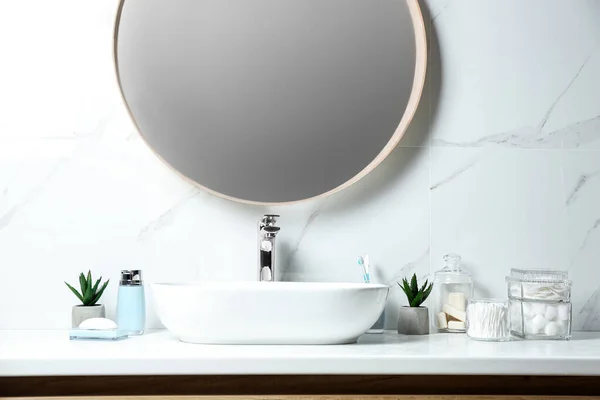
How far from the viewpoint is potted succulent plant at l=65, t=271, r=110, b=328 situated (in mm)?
1507

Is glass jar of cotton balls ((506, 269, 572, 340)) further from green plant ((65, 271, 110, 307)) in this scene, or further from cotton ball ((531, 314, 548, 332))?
green plant ((65, 271, 110, 307))

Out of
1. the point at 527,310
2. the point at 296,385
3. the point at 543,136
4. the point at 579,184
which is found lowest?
the point at 296,385

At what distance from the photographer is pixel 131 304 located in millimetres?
1494

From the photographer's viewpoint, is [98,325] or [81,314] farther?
[81,314]

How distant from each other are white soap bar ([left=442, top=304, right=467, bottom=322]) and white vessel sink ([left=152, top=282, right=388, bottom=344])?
0.32 m

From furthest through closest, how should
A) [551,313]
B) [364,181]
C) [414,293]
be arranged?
[364,181], [414,293], [551,313]

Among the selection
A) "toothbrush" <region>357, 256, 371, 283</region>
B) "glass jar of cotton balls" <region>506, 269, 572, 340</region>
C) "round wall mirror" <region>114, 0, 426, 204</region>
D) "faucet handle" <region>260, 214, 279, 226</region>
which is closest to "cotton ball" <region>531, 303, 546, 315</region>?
"glass jar of cotton balls" <region>506, 269, 572, 340</region>

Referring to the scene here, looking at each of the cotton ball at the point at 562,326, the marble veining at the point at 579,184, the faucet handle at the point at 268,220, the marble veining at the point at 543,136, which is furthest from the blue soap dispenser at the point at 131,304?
the marble veining at the point at 579,184

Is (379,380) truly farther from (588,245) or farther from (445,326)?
(588,245)

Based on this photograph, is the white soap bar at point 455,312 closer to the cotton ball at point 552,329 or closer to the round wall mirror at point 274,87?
the cotton ball at point 552,329

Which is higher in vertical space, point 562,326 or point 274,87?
point 274,87

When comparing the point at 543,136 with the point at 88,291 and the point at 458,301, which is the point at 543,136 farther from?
the point at 88,291

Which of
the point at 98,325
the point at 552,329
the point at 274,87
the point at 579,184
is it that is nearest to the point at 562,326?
the point at 552,329

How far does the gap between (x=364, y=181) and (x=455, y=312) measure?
14.9 inches
